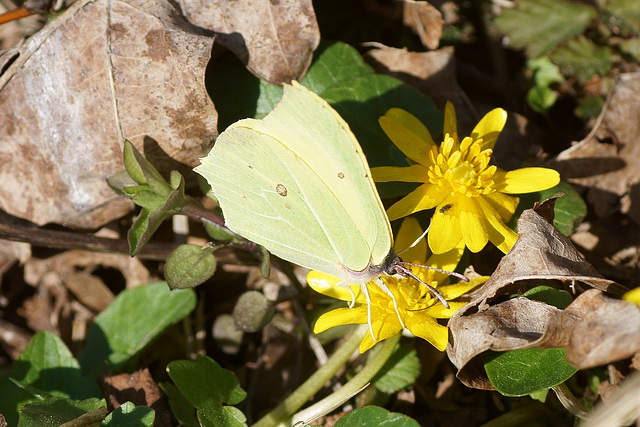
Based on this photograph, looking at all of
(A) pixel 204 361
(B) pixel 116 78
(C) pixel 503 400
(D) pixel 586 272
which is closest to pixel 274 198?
(A) pixel 204 361

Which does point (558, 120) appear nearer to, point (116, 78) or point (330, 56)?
point (330, 56)

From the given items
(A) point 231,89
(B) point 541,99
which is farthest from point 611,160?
(A) point 231,89

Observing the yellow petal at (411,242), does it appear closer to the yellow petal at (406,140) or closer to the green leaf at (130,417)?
the yellow petal at (406,140)

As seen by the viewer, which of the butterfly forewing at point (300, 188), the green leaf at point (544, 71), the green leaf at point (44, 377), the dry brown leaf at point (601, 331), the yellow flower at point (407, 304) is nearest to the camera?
the dry brown leaf at point (601, 331)

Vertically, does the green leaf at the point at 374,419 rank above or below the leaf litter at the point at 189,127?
below

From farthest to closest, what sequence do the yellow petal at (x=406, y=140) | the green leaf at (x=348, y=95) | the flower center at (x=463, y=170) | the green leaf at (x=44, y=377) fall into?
the green leaf at (x=348, y=95), the green leaf at (x=44, y=377), the yellow petal at (x=406, y=140), the flower center at (x=463, y=170)

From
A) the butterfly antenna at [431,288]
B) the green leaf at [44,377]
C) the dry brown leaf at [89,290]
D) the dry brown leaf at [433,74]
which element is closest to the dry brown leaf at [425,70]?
the dry brown leaf at [433,74]
